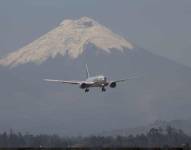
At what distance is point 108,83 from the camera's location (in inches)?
7072

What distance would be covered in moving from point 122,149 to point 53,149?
8.90 metres

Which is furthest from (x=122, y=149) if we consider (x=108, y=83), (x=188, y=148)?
(x=108, y=83)

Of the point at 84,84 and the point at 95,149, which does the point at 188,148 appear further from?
the point at 84,84

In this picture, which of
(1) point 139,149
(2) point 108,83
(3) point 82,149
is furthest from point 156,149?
(2) point 108,83

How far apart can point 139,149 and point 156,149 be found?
2.43m

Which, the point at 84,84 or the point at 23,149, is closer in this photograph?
the point at 23,149

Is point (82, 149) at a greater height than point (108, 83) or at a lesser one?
lesser

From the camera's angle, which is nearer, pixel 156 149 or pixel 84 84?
pixel 156 149

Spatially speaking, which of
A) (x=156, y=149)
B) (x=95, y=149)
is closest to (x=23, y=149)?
(x=95, y=149)

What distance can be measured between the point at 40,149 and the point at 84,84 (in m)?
73.6

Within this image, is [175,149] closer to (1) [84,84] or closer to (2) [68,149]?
(2) [68,149]

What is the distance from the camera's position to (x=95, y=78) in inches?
7215

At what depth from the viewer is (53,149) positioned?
105000mm

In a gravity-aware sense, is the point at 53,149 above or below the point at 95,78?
below
